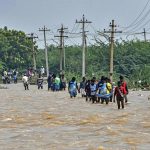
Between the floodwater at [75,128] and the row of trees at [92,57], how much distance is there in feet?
103

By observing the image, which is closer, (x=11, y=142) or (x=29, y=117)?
(x=11, y=142)

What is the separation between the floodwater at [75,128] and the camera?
603 inches

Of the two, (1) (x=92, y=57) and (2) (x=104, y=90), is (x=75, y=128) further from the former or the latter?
(1) (x=92, y=57)

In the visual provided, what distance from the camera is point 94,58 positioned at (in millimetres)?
83062

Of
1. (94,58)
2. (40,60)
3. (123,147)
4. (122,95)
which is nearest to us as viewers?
(123,147)

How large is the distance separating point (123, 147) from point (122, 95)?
492 inches

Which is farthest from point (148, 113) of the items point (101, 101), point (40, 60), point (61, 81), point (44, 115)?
point (40, 60)

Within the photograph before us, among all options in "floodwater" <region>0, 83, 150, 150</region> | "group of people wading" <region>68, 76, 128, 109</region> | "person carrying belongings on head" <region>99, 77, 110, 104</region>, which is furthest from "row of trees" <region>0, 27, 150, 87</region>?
"floodwater" <region>0, 83, 150, 150</region>

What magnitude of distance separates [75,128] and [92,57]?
212 feet

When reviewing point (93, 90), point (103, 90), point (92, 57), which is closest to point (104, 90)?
point (103, 90)

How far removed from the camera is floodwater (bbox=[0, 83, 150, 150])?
15.3 meters

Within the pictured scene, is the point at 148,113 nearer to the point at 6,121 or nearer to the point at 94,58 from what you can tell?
the point at 6,121

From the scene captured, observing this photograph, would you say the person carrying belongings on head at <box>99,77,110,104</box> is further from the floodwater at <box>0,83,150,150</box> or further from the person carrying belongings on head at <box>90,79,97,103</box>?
the floodwater at <box>0,83,150,150</box>

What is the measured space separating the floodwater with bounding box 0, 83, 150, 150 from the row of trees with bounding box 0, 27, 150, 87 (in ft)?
103
